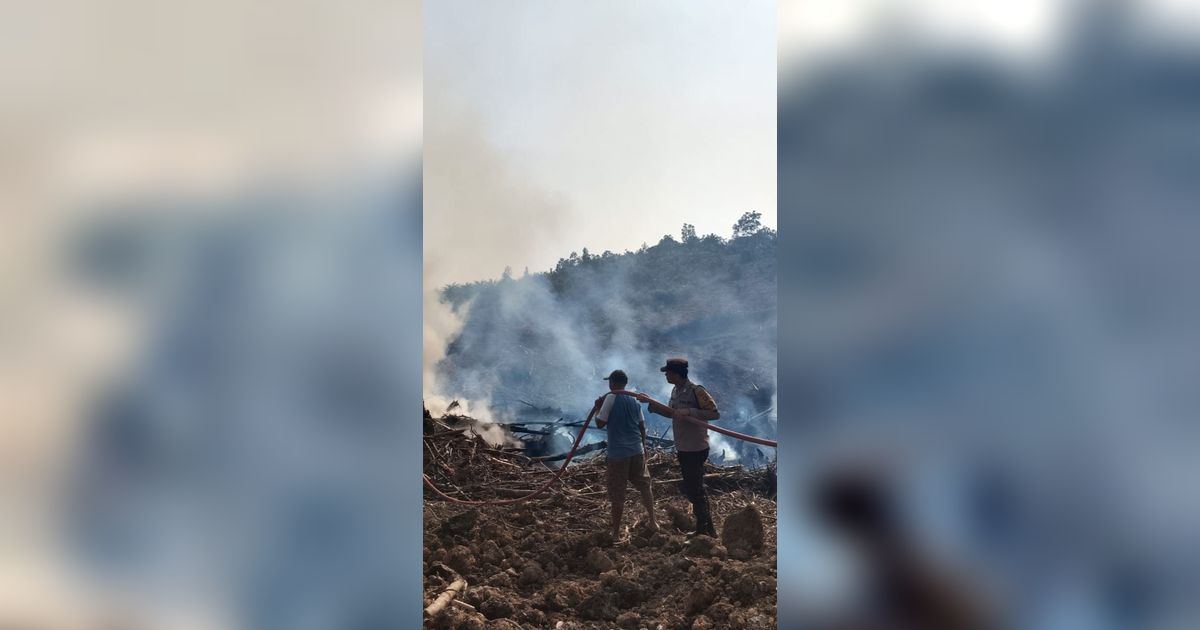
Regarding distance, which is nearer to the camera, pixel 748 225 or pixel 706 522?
pixel 748 225

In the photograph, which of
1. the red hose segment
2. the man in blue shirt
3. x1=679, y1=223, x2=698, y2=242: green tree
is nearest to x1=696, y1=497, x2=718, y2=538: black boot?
the man in blue shirt

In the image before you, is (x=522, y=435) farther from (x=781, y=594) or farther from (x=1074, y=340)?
(x=1074, y=340)

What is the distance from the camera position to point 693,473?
3865mm

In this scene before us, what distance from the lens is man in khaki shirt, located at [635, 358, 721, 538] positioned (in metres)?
3.71

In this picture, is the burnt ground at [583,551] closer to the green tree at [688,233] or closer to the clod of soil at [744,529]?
the clod of soil at [744,529]

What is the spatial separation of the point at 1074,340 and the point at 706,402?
2.43m

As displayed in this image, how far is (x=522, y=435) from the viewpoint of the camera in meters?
3.93

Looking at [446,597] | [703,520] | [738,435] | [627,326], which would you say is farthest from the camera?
[703,520]

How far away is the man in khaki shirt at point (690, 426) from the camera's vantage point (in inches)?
146

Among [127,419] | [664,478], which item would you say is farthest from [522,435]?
[127,419]

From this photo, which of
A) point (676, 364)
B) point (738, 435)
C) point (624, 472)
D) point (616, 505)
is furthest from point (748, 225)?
point (616, 505)

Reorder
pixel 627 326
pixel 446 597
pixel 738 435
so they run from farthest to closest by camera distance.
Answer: pixel 627 326
pixel 738 435
pixel 446 597

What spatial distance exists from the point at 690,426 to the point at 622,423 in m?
0.34

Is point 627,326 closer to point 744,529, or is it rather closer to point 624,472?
point 624,472
